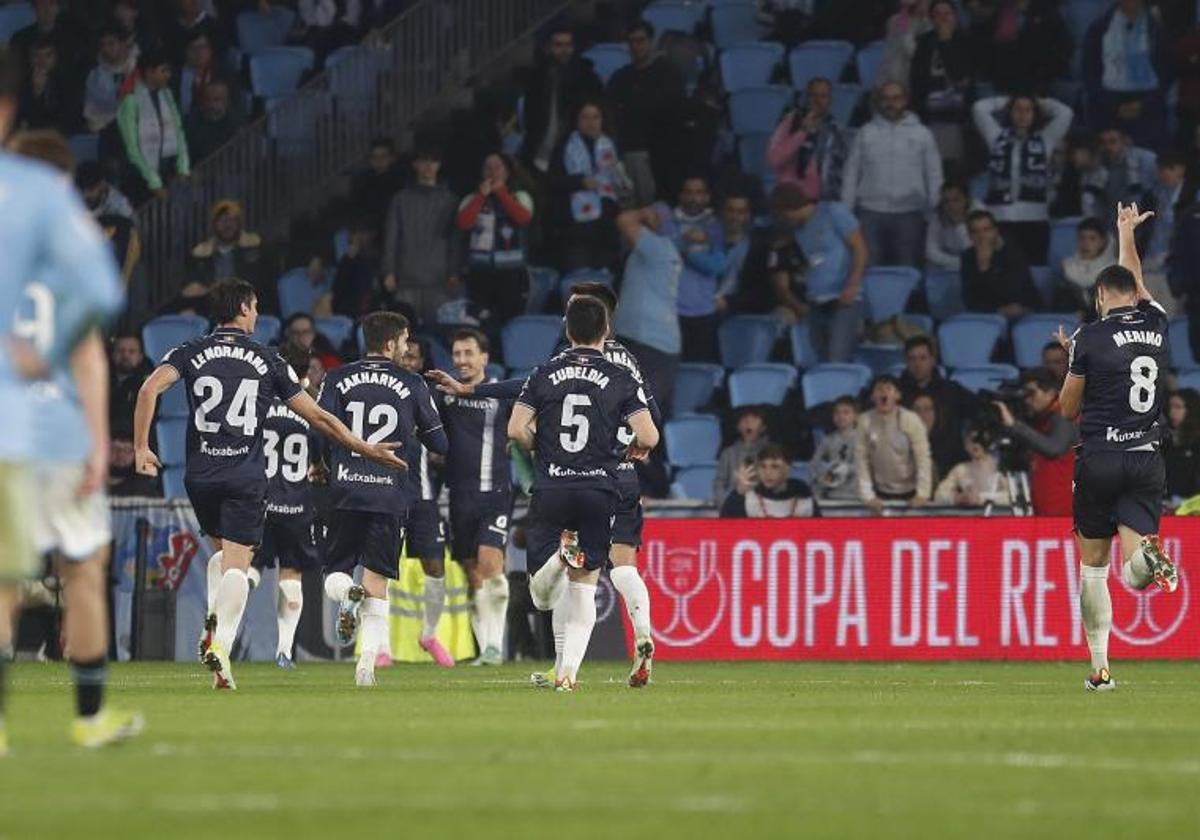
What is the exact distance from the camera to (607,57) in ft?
92.4

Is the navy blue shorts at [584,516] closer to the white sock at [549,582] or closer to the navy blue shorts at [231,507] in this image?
the white sock at [549,582]

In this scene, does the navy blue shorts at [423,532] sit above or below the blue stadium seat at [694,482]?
below

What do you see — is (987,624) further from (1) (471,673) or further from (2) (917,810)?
(2) (917,810)

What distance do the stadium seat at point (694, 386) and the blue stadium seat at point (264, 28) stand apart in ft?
22.6

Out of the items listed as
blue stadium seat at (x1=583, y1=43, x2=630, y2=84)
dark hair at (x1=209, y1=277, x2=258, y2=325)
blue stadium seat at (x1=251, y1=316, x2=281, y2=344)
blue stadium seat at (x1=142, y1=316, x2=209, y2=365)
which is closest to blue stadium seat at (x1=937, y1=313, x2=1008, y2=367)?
blue stadium seat at (x1=583, y1=43, x2=630, y2=84)

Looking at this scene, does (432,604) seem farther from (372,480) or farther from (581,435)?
(581,435)

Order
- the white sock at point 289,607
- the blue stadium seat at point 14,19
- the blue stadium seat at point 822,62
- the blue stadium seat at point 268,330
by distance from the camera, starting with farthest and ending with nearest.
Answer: the blue stadium seat at point 14,19, the blue stadium seat at point 822,62, the blue stadium seat at point 268,330, the white sock at point 289,607

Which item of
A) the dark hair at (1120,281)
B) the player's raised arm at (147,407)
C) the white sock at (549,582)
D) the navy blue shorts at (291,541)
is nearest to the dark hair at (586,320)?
the white sock at (549,582)

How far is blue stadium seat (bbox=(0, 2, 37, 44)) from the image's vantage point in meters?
29.1

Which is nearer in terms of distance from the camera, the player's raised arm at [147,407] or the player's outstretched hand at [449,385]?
the player's raised arm at [147,407]

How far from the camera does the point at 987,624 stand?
21.2 m

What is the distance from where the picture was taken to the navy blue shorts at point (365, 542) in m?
16.7

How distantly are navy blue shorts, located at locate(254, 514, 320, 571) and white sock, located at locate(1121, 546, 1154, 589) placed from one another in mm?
6577

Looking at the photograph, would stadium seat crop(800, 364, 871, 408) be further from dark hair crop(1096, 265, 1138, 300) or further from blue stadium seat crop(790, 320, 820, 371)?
dark hair crop(1096, 265, 1138, 300)
